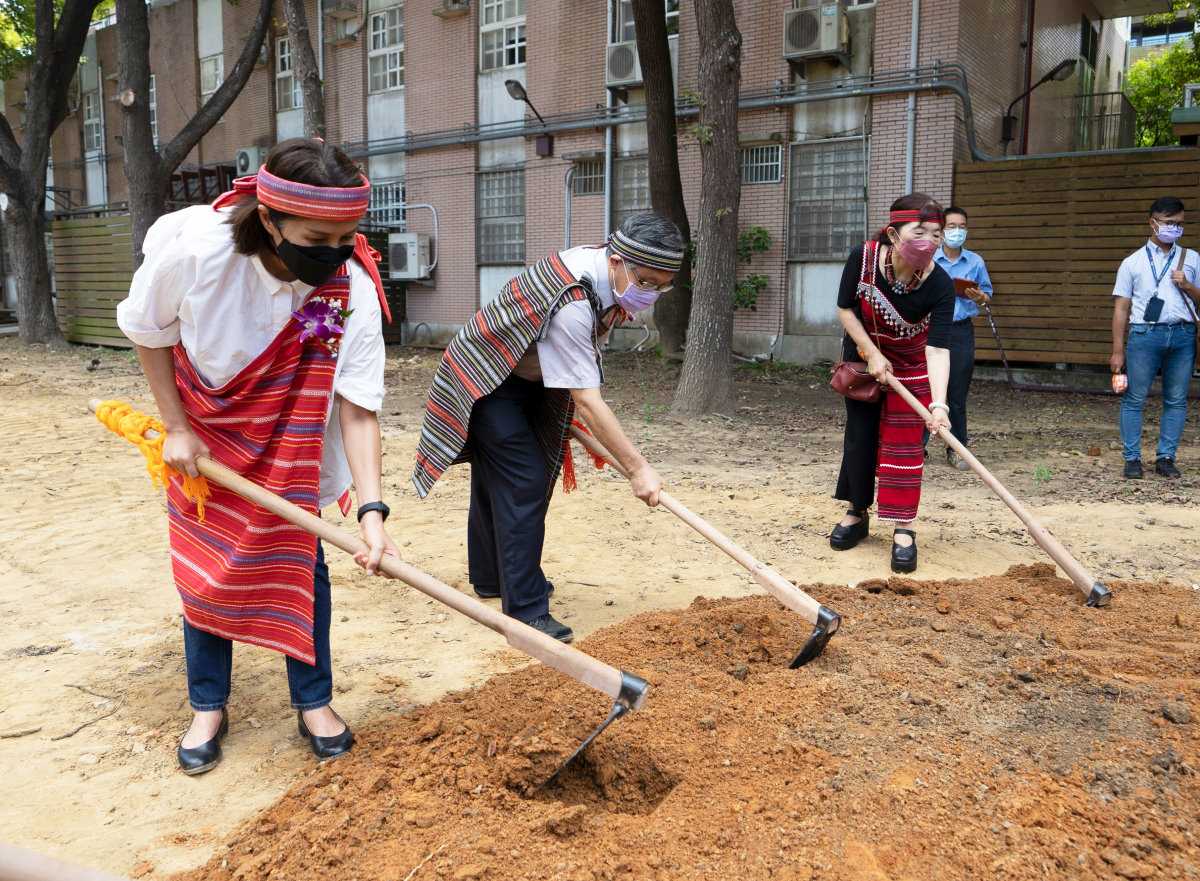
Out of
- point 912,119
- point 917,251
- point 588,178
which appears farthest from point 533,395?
point 588,178

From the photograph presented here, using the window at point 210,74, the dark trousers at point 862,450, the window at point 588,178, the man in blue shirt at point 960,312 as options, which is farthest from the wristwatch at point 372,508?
the window at point 210,74

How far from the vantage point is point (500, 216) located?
56.9 feet

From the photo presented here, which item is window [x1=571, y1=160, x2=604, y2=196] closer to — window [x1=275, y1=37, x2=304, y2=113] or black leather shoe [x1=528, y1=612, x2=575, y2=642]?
window [x1=275, y1=37, x2=304, y2=113]

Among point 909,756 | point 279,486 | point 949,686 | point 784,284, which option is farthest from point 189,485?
point 784,284

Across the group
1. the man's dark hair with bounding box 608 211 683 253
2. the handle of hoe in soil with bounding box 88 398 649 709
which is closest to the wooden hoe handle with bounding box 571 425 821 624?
the man's dark hair with bounding box 608 211 683 253

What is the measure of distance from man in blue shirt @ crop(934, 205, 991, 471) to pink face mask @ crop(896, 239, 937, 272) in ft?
8.36

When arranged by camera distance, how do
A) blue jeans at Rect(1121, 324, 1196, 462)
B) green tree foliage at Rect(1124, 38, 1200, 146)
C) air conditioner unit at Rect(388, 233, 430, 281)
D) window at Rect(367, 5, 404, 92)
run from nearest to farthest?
1. blue jeans at Rect(1121, 324, 1196, 462)
2. air conditioner unit at Rect(388, 233, 430, 281)
3. window at Rect(367, 5, 404, 92)
4. green tree foliage at Rect(1124, 38, 1200, 146)

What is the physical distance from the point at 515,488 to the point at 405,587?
3.51ft

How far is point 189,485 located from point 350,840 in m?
1.08

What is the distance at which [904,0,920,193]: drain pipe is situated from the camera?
12570 mm

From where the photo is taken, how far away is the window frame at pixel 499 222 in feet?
55.8

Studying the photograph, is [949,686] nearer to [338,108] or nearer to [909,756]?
[909,756]

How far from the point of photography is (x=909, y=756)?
8.29ft

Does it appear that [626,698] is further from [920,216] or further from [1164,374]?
[1164,374]
